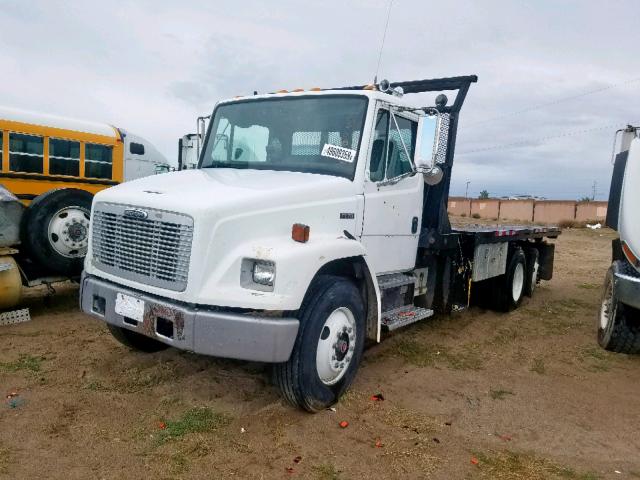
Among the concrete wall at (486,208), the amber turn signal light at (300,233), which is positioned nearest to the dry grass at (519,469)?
the amber turn signal light at (300,233)

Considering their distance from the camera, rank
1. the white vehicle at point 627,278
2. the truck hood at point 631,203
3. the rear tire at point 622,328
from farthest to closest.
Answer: the rear tire at point 622,328 < the truck hood at point 631,203 < the white vehicle at point 627,278

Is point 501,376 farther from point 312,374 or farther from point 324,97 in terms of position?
point 324,97

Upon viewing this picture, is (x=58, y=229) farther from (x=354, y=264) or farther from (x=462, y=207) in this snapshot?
(x=462, y=207)

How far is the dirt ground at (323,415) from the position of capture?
10.7ft

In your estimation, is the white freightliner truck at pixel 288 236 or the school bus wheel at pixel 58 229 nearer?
the white freightliner truck at pixel 288 236

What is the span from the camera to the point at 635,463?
11.4 feet

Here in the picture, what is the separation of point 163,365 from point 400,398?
2207 millimetres

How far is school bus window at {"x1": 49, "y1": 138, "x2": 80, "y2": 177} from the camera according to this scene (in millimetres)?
9484

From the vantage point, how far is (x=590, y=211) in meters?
32.4

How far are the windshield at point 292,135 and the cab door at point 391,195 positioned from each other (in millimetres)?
242

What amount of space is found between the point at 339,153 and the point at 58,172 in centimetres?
720

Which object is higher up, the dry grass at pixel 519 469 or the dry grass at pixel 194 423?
the dry grass at pixel 519 469

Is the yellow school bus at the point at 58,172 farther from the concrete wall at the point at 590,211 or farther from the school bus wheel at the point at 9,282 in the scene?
the concrete wall at the point at 590,211

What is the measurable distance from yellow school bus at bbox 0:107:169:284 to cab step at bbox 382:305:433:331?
13.8 ft
